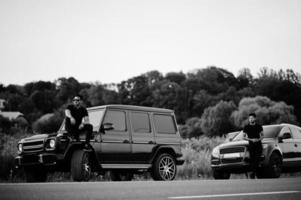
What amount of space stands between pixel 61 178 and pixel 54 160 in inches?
145

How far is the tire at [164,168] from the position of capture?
1348 cm

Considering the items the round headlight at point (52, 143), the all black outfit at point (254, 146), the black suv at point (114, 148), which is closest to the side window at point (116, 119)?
the black suv at point (114, 148)

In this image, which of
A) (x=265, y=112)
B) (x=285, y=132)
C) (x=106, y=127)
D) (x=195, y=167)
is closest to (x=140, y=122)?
(x=106, y=127)

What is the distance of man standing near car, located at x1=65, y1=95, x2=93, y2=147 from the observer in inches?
460

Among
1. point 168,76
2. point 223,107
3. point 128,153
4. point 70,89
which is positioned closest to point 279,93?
point 223,107

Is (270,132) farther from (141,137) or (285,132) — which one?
(141,137)

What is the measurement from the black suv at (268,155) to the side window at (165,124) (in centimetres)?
183

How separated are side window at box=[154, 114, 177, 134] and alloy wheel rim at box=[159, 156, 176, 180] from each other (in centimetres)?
88

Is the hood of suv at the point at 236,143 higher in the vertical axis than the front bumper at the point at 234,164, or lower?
higher

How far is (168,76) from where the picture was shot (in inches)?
5049

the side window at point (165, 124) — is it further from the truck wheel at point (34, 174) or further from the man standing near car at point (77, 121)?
the truck wheel at point (34, 174)

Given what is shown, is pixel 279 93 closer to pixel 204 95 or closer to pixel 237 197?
pixel 204 95

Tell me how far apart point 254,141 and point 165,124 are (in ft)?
8.87

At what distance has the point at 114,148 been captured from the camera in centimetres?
1262
